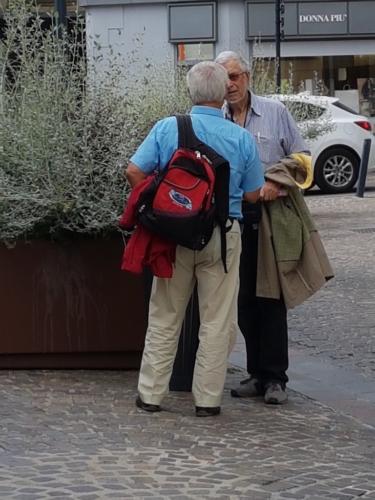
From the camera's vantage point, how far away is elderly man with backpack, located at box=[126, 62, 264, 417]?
5406mm

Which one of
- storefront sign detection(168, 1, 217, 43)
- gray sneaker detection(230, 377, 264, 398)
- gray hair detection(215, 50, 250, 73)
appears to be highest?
storefront sign detection(168, 1, 217, 43)

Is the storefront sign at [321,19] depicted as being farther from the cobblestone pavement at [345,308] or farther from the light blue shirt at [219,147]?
the light blue shirt at [219,147]

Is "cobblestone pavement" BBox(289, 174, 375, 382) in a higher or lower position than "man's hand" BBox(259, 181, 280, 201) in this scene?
lower

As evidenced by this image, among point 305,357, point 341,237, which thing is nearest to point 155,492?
point 305,357

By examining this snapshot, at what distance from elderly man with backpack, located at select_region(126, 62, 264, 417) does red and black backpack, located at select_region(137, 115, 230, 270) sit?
3.3 inches

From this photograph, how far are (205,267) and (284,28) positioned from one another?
2288cm

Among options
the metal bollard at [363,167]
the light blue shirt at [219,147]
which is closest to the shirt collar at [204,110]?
the light blue shirt at [219,147]

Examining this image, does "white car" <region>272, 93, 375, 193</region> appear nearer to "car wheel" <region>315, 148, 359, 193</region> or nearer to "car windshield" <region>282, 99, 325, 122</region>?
"car wheel" <region>315, 148, 359, 193</region>

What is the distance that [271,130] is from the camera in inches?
236

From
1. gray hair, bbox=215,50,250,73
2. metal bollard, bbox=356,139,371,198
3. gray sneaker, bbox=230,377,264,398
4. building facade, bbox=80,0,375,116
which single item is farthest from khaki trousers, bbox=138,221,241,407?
building facade, bbox=80,0,375,116

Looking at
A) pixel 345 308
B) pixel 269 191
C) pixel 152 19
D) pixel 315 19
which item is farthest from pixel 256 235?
pixel 315 19

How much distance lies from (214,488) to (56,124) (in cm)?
254

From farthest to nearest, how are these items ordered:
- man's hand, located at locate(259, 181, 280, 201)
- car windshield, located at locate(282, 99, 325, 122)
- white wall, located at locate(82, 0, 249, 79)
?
1. white wall, located at locate(82, 0, 249, 79)
2. car windshield, located at locate(282, 99, 325, 122)
3. man's hand, located at locate(259, 181, 280, 201)

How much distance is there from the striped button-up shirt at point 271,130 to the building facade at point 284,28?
2162 centimetres
